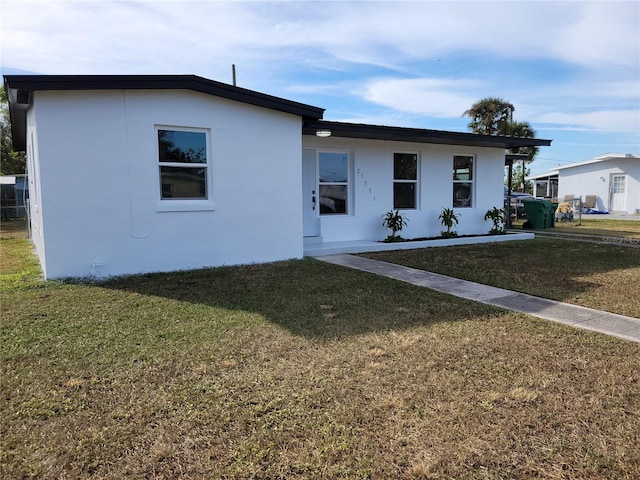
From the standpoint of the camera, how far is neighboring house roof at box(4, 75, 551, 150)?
6406mm

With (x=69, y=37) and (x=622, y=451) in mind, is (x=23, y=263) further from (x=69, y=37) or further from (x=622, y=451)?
(x=622, y=451)

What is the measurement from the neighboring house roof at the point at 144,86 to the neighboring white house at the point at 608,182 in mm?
25684

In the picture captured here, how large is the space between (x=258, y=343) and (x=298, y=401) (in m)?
1.19

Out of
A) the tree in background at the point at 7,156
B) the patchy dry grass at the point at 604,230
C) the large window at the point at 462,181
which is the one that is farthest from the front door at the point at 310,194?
the tree in background at the point at 7,156

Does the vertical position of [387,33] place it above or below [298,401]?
above

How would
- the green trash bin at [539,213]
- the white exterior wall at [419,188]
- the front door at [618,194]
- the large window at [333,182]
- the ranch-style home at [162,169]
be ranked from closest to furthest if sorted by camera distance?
the ranch-style home at [162,169] → the large window at [333,182] → the white exterior wall at [419,188] → the green trash bin at [539,213] → the front door at [618,194]

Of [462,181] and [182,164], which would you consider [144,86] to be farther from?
[462,181]

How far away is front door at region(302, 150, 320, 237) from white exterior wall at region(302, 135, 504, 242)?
18 centimetres

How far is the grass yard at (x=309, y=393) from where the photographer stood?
240cm

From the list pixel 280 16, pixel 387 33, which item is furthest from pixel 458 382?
pixel 387 33

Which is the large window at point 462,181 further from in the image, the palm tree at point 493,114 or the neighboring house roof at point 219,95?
the palm tree at point 493,114

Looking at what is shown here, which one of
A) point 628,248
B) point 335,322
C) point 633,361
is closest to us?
point 633,361

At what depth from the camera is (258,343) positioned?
4.14 meters

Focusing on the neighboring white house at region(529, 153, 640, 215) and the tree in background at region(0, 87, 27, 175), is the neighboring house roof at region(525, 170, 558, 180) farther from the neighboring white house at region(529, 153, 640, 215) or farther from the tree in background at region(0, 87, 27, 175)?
the tree in background at region(0, 87, 27, 175)
